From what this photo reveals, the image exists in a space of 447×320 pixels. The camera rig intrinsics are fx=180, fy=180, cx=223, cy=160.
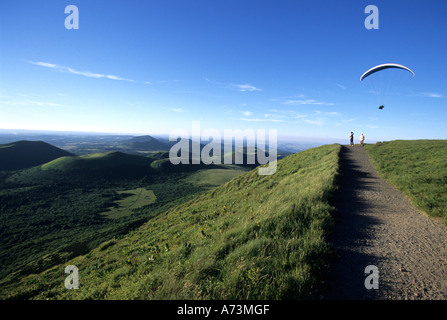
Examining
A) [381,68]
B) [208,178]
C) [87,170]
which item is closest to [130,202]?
[208,178]

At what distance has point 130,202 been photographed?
99.6 meters

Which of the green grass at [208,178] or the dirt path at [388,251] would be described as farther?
the green grass at [208,178]

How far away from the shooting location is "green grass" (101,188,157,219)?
82.5 meters

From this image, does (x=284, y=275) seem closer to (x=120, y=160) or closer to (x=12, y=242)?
(x=12, y=242)

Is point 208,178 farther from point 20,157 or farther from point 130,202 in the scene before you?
point 20,157

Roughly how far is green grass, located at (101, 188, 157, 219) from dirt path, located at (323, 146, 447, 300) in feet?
290

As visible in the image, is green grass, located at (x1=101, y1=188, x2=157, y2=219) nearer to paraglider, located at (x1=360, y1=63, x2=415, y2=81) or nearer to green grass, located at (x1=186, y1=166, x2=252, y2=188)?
green grass, located at (x1=186, y1=166, x2=252, y2=188)

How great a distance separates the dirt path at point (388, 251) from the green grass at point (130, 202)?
88425 mm

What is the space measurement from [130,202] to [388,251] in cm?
11184

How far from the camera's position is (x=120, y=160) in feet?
561

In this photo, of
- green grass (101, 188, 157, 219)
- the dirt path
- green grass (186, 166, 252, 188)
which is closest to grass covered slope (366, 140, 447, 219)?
the dirt path

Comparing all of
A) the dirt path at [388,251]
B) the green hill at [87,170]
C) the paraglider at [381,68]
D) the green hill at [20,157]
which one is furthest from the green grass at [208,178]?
the green hill at [20,157]

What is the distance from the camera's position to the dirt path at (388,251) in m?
3.88

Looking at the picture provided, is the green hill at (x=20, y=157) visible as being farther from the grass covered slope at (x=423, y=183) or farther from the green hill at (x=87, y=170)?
the grass covered slope at (x=423, y=183)
